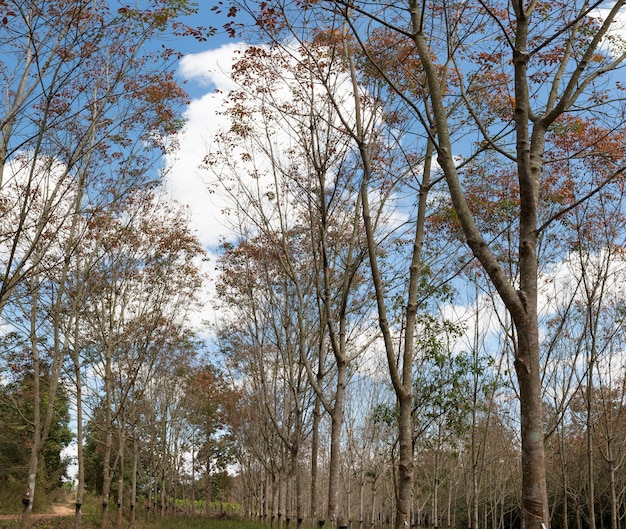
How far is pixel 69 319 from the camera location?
11344 millimetres

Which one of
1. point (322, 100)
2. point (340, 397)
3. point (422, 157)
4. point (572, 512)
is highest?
point (322, 100)

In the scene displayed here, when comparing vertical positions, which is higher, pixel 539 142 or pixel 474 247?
pixel 539 142

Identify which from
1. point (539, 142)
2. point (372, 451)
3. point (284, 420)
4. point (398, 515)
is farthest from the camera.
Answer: point (372, 451)

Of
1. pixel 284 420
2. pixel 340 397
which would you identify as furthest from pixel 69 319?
pixel 340 397

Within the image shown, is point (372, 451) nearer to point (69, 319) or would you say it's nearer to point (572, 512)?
point (572, 512)

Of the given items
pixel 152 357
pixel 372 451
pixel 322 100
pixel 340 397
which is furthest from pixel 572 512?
pixel 322 100

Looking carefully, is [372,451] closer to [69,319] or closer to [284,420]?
[284,420]

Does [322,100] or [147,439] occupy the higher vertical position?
[322,100]

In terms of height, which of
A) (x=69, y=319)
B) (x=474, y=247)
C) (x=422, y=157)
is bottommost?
(x=474, y=247)

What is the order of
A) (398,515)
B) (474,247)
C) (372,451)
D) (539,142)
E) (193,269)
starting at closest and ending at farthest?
(474,247)
(539,142)
(398,515)
(193,269)
(372,451)

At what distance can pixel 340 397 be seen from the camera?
771 centimetres

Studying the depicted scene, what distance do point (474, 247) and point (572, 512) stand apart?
27465 millimetres

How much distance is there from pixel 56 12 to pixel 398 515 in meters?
5.11

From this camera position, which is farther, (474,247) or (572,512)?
(572,512)
